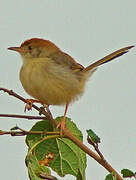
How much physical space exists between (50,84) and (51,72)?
0.66ft

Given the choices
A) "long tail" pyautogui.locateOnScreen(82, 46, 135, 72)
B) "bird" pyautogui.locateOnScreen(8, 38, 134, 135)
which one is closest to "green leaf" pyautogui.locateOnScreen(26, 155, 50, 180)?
"long tail" pyautogui.locateOnScreen(82, 46, 135, 72)

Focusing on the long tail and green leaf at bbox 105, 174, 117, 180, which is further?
the long tail

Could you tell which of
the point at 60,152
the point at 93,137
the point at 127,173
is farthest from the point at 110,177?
the point at 60,152

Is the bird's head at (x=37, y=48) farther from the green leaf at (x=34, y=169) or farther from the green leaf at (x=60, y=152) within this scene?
the green leaf at (x=34, y=169)

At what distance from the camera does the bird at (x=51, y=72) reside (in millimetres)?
4309

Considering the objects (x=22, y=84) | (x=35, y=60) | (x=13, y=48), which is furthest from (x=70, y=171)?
(x=13, y=48)

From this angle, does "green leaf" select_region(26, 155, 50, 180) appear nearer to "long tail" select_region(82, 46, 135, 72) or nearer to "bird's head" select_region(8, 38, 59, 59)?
"long tail" select_region(82, 46, 135, 72)

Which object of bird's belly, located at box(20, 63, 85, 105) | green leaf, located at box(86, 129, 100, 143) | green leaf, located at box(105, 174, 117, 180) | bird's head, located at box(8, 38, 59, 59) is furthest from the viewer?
bird's head, located at box(8, 38, 59, 59)

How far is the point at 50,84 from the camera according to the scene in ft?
14.3

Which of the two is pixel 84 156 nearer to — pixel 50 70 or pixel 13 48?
pixel 50 70

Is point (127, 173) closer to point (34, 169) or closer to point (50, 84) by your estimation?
point (34, 169)

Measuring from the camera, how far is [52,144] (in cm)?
278

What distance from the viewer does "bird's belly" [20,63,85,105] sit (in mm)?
4289

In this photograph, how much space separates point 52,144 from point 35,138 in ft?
0.98
